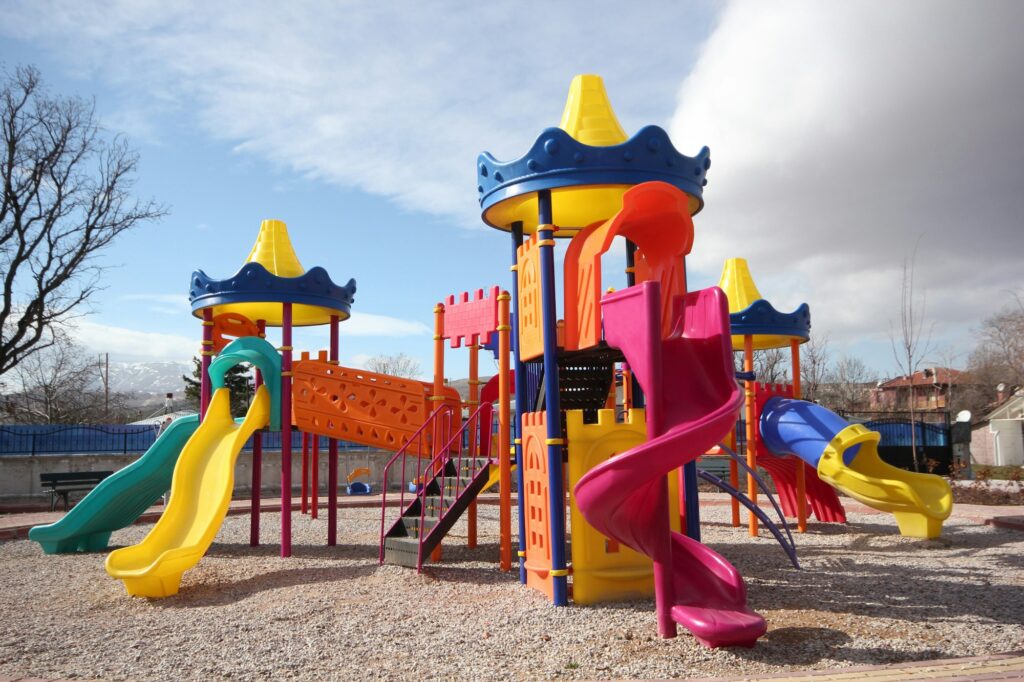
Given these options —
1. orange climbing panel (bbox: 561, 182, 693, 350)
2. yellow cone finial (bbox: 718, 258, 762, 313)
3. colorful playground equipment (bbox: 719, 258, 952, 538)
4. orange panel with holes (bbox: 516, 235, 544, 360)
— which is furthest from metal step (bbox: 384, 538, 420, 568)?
yellow cone finial (bbox: 718, 258, 762, 313)

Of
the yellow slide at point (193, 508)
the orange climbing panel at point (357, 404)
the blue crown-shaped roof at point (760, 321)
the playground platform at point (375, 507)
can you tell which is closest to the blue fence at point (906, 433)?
the playground platform at point (375, 507)

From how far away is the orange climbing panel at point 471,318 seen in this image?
34.2 ft

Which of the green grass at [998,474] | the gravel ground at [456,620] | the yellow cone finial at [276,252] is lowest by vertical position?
the gravel ground at [456,620]

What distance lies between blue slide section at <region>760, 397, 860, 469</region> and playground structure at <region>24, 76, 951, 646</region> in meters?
0.03

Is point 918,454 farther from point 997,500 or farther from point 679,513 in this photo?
point 679,513

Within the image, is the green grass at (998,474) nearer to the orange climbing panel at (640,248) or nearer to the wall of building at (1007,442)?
the wall of building at (1007,442)

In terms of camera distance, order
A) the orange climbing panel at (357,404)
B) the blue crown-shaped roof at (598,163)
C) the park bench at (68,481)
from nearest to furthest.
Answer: the blue crown-shaped roof at (598,163)
the orange climbing panel at (357,404)
the park bench at (68,481)

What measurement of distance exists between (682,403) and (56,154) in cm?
2607

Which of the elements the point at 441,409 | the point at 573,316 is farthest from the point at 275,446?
the point at 573,316

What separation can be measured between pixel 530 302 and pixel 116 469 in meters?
20.0

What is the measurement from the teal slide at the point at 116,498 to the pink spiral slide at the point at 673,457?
8270 millimetres

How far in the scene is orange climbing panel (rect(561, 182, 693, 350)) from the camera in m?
7.28

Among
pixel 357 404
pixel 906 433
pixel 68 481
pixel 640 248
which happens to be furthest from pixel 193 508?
pixel 906 433

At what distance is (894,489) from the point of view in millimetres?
12125
